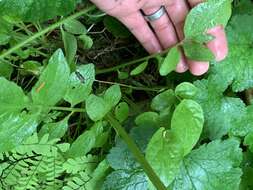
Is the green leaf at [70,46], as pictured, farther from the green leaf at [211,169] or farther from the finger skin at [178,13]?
the green leaf at [211,169]

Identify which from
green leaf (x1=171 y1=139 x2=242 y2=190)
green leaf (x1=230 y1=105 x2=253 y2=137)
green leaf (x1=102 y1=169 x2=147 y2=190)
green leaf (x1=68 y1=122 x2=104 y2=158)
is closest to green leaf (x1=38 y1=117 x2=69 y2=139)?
green leaf (x1=68 y1=122 x2=104 y2=158)

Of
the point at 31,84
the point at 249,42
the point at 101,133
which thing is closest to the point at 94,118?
the point at 101,133

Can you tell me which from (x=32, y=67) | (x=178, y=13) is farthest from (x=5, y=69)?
(x=178, y=13)

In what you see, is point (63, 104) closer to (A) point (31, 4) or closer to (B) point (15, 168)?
(B) point (15, 168)

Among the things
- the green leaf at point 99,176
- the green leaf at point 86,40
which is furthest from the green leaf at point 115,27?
the green leaf at point 99,176

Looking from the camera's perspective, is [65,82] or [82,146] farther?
[82,146]

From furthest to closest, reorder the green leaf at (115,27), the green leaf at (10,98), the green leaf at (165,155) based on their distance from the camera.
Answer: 1. the green leaf at (115,27)
2. the green leaf at (165,155)
3. the green leaf at (10,98)
